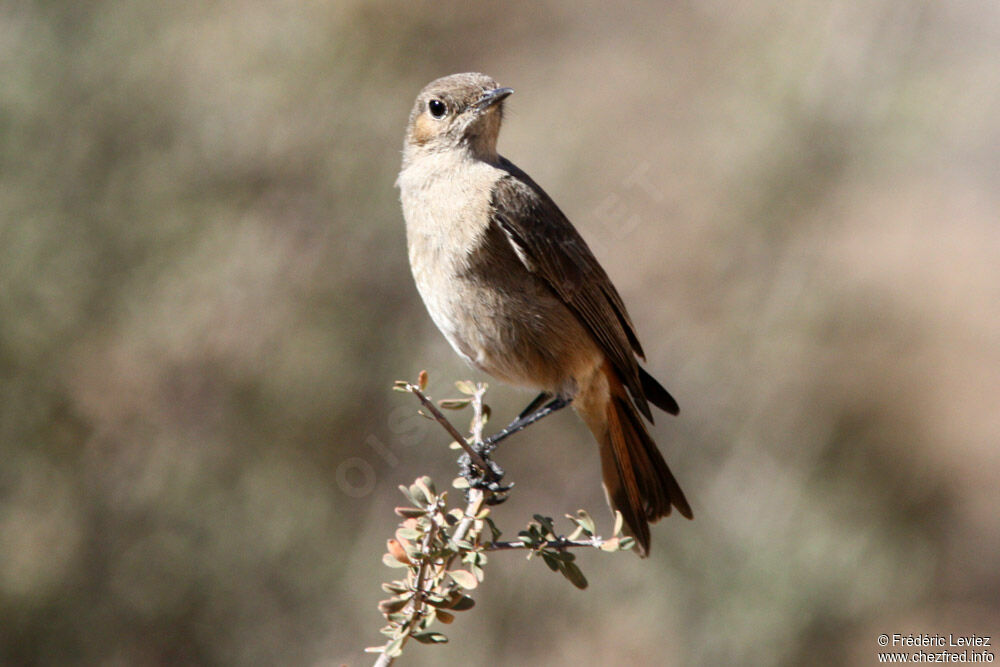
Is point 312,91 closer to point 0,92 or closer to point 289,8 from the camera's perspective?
point 289,8

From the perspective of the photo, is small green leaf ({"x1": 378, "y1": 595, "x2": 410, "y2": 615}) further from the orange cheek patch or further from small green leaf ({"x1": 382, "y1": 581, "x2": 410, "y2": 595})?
the orange cheek patch

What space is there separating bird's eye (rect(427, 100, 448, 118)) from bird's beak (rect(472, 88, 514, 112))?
122 mm

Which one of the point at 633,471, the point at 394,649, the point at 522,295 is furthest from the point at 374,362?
the point at 394,649

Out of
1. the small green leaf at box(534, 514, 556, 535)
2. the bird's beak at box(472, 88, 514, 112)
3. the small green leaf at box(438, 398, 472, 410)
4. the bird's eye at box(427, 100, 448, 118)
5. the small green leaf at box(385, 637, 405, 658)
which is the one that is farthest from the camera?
the bird's eye at box(427, 100, 448, 118)

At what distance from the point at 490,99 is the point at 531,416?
110cm

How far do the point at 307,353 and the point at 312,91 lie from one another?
1.51 meters

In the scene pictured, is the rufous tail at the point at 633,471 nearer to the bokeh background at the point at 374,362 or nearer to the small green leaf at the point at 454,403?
the small green leaf at the point at 454,403

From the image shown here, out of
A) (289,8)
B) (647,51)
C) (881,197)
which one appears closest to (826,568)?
(881,197)

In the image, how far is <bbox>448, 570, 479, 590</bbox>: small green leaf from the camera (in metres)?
1.79

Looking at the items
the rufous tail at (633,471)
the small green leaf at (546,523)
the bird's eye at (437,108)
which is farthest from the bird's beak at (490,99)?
the small green leaf at (546,523)

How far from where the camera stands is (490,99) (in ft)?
10.5

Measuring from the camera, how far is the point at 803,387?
5.70m

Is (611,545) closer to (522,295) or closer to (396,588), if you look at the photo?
(396,588)

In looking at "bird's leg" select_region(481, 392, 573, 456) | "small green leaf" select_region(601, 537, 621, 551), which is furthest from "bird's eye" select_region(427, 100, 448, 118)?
"small green leaf" select_region(601, 537, 621, 551)
